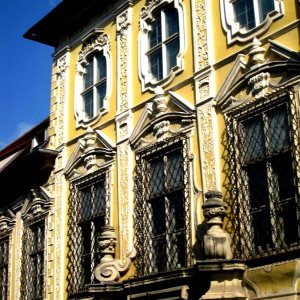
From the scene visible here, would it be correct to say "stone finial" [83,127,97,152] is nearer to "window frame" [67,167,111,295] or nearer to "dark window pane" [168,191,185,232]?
"window frame" [67,167,111,295]

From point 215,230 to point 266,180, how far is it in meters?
1.15

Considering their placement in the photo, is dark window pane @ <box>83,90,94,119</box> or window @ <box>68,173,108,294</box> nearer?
window @ <box>68,173,108,294</box>

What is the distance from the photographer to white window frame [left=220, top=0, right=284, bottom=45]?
11.1m

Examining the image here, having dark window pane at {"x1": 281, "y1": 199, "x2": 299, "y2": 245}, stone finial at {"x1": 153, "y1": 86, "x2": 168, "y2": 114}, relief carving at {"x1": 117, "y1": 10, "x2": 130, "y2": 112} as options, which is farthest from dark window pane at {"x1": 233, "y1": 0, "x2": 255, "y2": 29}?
dark window pane at {"x1": 281, "y1": 199, "x2": 299, "y2": 245}

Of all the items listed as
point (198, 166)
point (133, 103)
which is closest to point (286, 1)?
point (198, 166)

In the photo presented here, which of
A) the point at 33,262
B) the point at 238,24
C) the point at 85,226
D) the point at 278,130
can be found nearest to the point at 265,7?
the point at 238,24

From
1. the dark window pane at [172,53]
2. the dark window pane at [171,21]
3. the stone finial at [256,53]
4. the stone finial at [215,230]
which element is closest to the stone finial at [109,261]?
the stone finial at [215,230]

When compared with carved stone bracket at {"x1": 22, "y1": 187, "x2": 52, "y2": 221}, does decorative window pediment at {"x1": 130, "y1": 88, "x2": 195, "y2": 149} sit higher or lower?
higher

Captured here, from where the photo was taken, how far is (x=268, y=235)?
33.9 feet

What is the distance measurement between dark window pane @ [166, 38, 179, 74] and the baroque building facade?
0.10 feet

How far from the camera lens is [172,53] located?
13391 mm

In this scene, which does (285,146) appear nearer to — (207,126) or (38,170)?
(207,126)

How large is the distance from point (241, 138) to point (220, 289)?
8.38 ft

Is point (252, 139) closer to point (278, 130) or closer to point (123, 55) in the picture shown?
point (278, 130)
